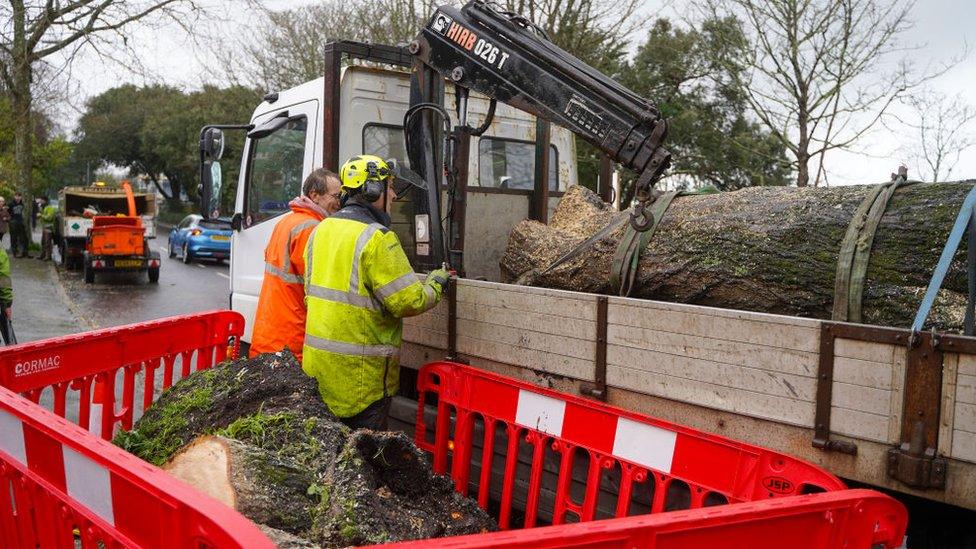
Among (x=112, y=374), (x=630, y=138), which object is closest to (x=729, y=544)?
(x=630, y=138)

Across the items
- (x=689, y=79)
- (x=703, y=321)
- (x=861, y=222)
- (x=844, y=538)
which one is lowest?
(x=844, y=538)

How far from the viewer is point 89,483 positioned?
2.19 meters

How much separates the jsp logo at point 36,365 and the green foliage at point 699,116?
17.7 m

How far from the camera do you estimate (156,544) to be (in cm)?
189

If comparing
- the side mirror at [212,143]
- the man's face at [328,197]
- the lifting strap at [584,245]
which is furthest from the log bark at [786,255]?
the side mirror at [212,143]

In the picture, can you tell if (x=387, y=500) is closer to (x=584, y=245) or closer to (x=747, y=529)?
(x=747, y=529)

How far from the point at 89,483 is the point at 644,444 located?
1.83 m

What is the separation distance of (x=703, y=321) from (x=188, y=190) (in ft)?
164

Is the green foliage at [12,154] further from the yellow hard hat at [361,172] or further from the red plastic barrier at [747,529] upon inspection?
the red plastic barrier at [747,529]

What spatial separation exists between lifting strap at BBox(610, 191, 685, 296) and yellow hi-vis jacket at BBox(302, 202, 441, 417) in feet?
2.72

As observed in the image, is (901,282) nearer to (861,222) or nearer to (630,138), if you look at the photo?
(861,222)

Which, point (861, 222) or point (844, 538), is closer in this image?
point (844, 538)

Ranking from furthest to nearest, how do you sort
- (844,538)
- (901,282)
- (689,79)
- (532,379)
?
(689,79)
(532,379)
(901,282)
(844,538)

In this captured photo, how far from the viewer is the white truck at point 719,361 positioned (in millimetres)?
2379
